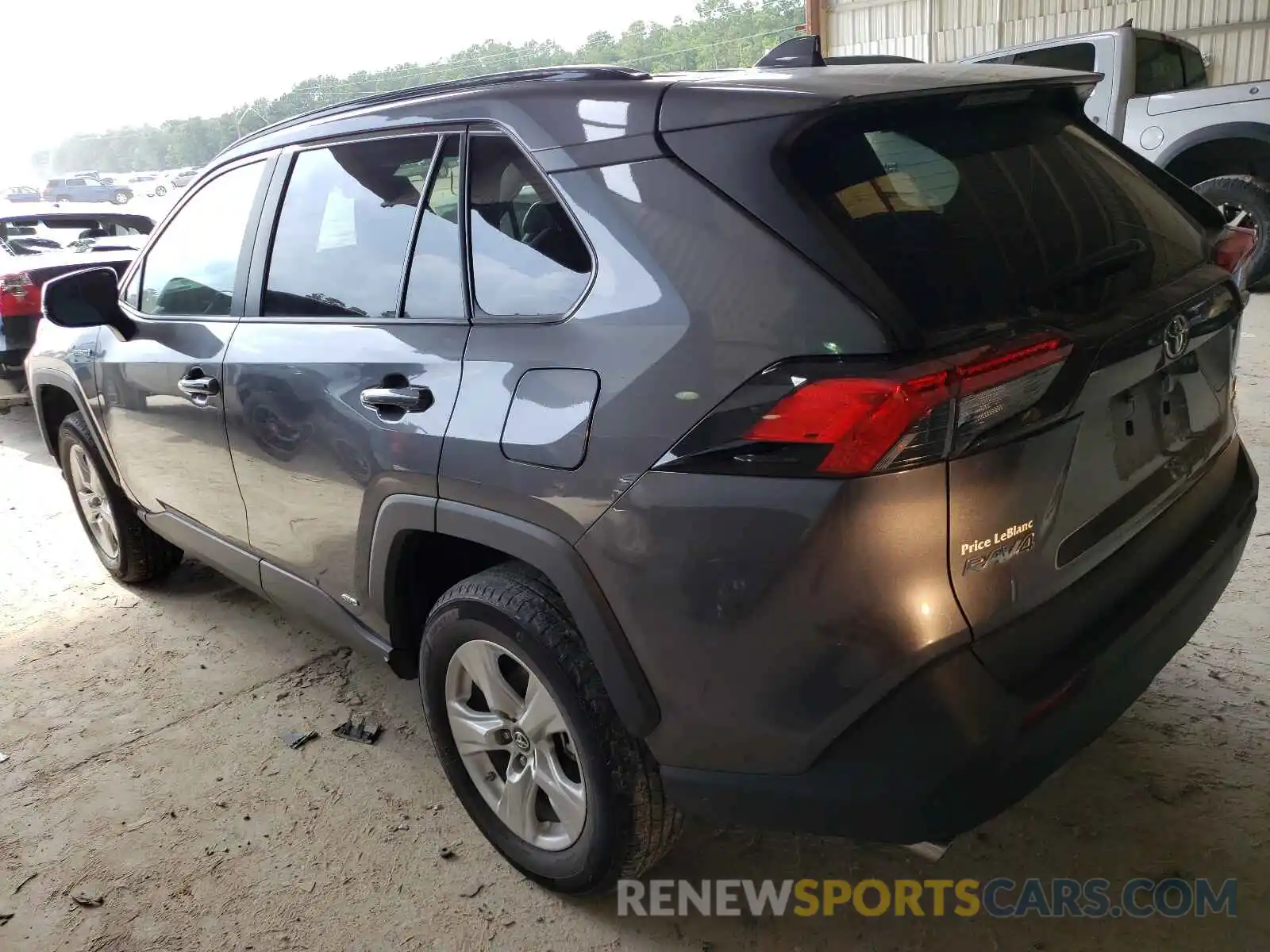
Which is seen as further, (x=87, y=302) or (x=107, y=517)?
(x=107, y=517)

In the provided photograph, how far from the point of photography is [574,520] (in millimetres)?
1684

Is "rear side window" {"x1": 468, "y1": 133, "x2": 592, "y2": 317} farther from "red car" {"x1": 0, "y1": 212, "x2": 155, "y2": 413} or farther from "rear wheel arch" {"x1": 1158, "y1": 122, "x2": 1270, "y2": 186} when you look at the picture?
"rear wheel arch" {"x1": 1158, "y1": 122, "x2": 1270, "y2": 186}

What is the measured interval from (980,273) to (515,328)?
832 mm

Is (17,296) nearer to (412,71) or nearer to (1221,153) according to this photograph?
A: (412,71)

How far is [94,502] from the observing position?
3988 mm

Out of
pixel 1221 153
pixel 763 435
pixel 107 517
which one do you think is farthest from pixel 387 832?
pixel 1221 153

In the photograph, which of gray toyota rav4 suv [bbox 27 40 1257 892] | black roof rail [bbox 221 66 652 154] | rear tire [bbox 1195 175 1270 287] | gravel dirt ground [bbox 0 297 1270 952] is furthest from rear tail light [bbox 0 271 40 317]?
rear tire [bbox 1195 175 1270 287]

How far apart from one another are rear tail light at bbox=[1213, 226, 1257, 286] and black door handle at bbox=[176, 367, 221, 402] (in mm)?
2469

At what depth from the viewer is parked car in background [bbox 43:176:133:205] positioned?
34.7 ft

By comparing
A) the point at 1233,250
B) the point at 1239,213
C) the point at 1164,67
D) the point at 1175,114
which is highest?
the point at 1164,67

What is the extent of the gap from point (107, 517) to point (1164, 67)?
8.20 meters

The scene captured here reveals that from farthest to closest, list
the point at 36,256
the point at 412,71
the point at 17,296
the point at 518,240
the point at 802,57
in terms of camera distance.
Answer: the point at 36,256, the point at 412,71, the point at 17,296, the point at 802,57, the point at 518,240

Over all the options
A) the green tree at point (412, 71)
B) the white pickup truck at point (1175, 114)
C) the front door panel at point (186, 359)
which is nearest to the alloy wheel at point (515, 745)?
the front door panel at point (186, 359)

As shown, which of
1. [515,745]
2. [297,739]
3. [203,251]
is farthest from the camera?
[203,251]
